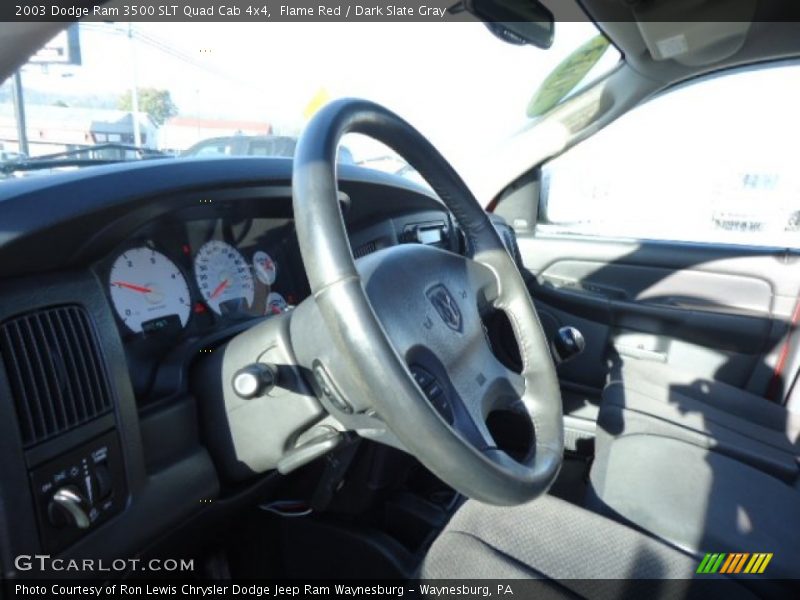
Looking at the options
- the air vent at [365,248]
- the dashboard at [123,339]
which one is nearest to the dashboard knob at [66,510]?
the dashboard at [123,339]

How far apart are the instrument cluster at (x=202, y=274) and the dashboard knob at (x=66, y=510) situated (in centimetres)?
33

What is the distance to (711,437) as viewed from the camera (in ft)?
5.52

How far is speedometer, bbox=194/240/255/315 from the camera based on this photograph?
1240 mm

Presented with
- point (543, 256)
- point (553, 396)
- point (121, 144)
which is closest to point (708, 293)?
point (543, 256)

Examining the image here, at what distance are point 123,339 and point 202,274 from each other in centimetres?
25

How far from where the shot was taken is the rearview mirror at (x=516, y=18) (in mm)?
1876

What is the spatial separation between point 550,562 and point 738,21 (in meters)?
2.10

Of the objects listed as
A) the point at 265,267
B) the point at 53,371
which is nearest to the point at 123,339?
the point at 53,371

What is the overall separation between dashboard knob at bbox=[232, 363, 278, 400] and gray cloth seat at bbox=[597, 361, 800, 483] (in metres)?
1.27

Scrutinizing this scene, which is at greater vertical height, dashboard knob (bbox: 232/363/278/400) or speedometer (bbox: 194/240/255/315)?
speedometer (bbox: 194/240/255/315)

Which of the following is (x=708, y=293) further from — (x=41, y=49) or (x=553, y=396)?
(x=41, y=49)

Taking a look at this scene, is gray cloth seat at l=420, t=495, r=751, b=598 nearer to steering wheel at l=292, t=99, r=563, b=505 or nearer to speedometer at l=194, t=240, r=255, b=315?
steering wheel at l=292, t=99, r=563, b=505

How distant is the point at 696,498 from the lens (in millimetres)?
1396

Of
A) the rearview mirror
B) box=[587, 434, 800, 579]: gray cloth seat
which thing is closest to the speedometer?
box=[587, 434, 800, 579]: gray cloth seat
